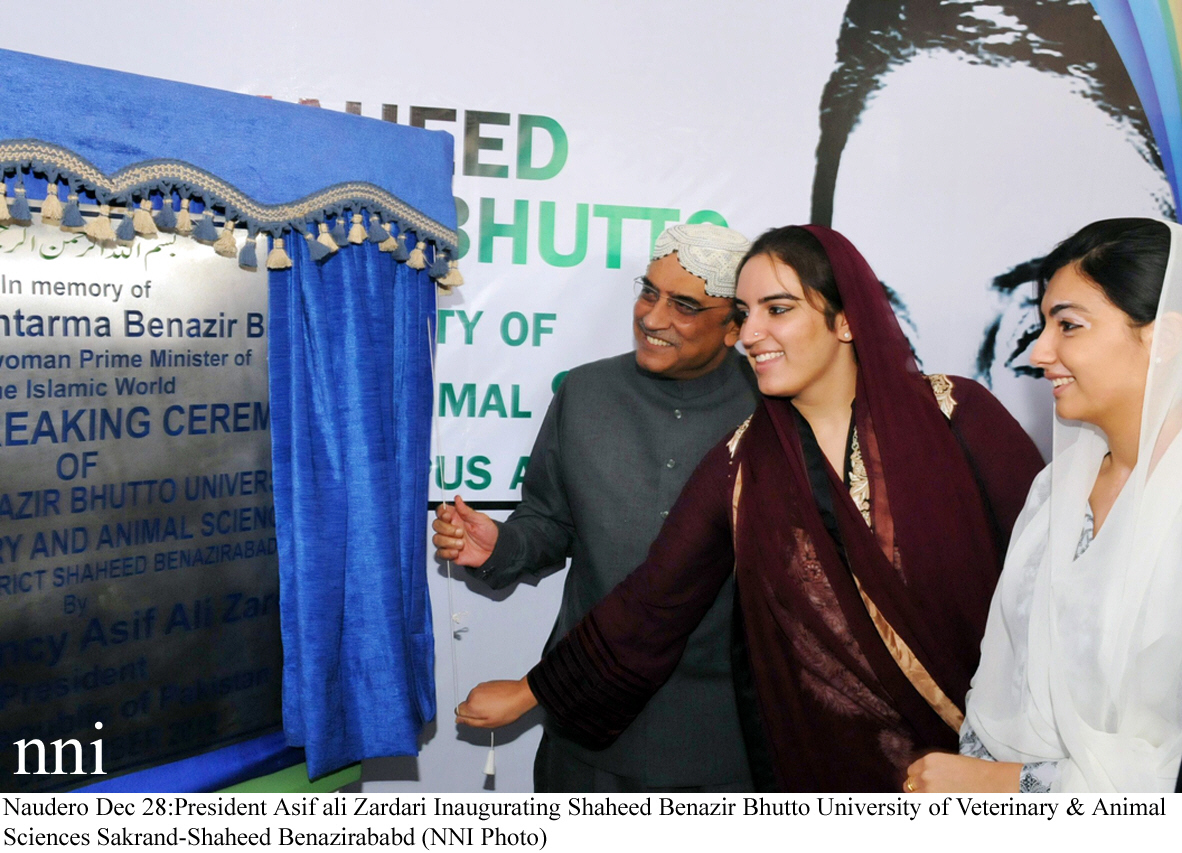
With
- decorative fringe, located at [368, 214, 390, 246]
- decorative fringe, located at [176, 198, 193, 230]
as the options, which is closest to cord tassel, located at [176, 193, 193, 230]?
decorative fringe, located at [176, 198, 193, 230]

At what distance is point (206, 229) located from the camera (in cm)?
154

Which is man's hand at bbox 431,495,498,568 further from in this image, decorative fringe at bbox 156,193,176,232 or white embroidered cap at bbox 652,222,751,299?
decorative fringe at bbox 156,193,176,232

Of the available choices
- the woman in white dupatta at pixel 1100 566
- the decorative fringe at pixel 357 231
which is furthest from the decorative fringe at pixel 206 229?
the woman in white dupatta at pixel 1100 566

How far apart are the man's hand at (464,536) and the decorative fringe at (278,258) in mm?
681

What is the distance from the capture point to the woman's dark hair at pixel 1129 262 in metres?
1.25

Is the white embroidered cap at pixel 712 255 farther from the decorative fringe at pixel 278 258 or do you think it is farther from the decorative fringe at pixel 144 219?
the decorative fringe at pixel 144 219

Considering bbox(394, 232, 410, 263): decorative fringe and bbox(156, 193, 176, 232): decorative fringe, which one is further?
bbox(394, 232, 410, 263): decorative fringe

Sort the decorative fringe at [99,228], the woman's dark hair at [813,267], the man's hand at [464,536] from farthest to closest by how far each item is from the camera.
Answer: the man's hand at [464,536], the woman's dark hair at [813,267], the decorative fringe at [99,228]

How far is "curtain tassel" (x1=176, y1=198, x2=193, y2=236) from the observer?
5.01ft

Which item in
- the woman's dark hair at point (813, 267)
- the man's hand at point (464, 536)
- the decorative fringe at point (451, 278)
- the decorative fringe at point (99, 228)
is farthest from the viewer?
the man's hand at point (464, 536)
